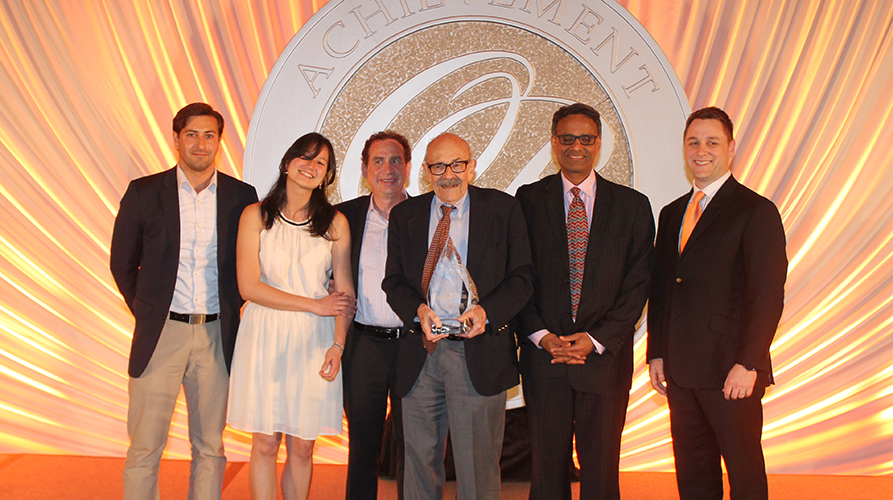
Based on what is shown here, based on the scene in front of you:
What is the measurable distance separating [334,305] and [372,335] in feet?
0.95

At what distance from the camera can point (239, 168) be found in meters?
3.57

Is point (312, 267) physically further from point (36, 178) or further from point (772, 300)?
point (36, 178)

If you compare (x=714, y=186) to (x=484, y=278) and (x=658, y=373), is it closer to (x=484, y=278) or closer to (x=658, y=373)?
(x=658, y=373)

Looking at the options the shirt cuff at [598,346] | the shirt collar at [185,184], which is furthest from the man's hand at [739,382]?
the shirt collar at [185,184]

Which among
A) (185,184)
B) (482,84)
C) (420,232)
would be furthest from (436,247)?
(482,84)

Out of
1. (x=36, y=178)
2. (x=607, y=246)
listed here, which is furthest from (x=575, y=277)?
(x=36, y=178)

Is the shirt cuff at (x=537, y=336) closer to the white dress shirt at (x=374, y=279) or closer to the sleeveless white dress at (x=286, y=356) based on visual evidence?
the white dress shirt at (x=374, y=279)

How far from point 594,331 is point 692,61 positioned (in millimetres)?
1989

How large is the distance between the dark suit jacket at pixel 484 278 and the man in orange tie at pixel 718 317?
589mm

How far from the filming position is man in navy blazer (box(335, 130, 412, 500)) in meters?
2.55

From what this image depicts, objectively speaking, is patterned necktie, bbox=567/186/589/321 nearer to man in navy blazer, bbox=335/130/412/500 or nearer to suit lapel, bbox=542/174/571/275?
suit lapel, bbox=542/174/571/275

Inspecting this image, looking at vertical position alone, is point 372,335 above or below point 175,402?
above

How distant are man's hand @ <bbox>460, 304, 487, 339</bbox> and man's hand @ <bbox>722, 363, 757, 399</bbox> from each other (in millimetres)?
887

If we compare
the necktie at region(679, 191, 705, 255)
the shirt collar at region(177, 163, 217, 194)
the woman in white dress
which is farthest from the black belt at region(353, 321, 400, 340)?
the necktie at region(679, 191, 705, 255)
